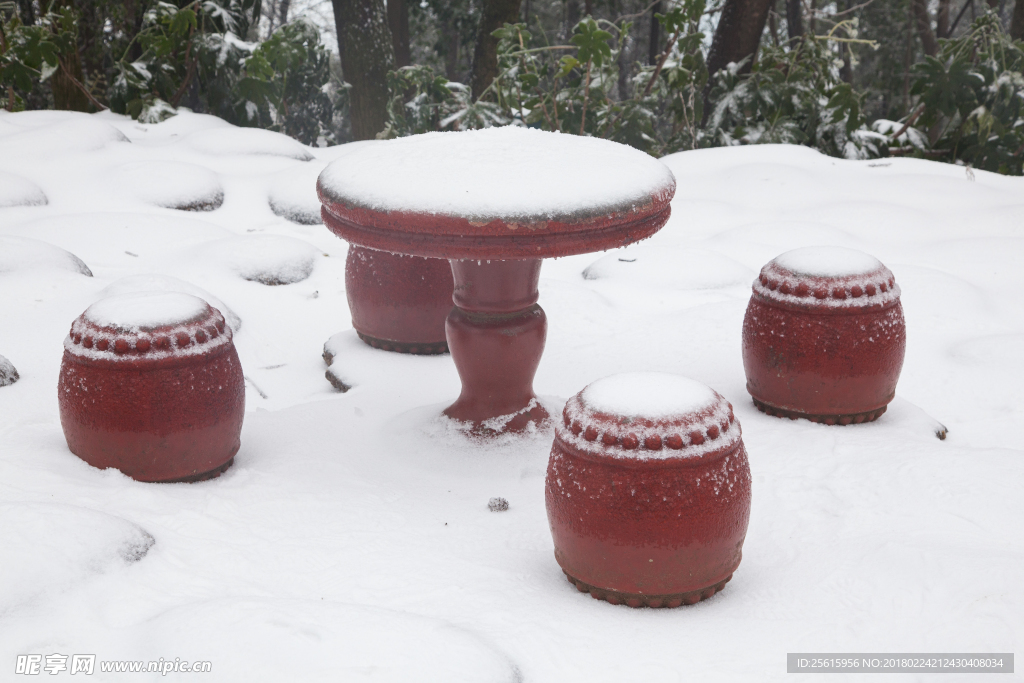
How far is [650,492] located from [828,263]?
155 cm

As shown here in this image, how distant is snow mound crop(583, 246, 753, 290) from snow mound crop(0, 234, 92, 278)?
2.81 metres

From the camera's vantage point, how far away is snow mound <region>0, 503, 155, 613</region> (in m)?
1.99

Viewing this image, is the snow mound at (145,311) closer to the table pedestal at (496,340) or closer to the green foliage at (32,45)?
the table pedestal at (496,340)

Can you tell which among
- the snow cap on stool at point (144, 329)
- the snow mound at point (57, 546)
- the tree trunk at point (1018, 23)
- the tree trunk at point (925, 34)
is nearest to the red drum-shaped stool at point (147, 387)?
the snow cap on stool at point (144, 329)

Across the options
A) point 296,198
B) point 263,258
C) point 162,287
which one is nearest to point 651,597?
point 162,287

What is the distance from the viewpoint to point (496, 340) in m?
3.06

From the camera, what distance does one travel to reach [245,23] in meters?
8.29

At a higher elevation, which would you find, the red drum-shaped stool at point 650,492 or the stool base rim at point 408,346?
the red drum-shaped stool at point 650,492

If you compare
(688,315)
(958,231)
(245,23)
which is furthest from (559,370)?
(245,23)

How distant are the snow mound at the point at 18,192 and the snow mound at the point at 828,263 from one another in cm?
458

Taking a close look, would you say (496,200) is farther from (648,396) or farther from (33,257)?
(33,257)

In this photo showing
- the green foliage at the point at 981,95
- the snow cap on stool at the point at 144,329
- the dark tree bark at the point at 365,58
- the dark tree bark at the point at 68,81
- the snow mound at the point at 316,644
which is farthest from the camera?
the dark tree bark at the point at 365,58

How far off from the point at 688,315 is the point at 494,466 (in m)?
1.89

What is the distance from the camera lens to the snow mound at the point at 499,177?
248cm
